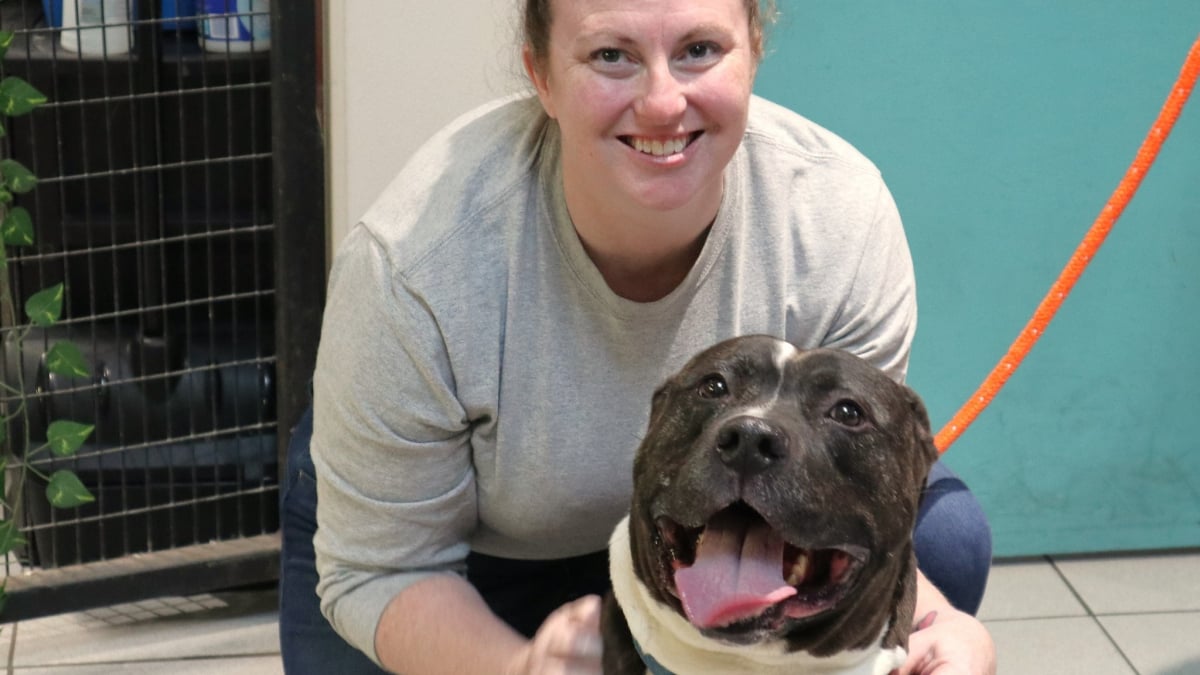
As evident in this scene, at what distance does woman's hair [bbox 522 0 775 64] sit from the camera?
185 cm

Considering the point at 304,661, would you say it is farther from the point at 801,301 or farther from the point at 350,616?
the point at 801,301

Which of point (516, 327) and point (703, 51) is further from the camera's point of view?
point (516, 327)

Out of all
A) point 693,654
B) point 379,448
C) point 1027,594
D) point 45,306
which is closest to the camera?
point 693,654

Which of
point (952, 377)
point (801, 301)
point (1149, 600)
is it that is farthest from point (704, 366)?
point (1149, 600)

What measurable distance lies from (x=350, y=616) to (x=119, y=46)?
1.33m

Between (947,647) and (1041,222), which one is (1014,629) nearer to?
(1041,222)

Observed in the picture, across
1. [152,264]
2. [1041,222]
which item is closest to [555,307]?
[152,264]

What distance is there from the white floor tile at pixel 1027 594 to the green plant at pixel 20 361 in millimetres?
1826

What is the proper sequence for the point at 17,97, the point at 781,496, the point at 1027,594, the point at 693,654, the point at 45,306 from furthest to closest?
the point at 1027,594 < the point at 45,306 < the point at 17,97 < the point at 693,654 < the point at 781,496

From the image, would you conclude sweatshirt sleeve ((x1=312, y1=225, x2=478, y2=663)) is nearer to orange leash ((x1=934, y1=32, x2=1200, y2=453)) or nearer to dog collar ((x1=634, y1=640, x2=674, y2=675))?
dog collar ((x1=634, y1=640, x2=674, y2=675))

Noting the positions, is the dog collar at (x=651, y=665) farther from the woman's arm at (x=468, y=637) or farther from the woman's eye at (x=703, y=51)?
the woman's eye at (x=703, y=51)

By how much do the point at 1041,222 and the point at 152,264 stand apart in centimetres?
176

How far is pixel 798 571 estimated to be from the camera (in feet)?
5.54

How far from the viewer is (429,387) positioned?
1918mm
